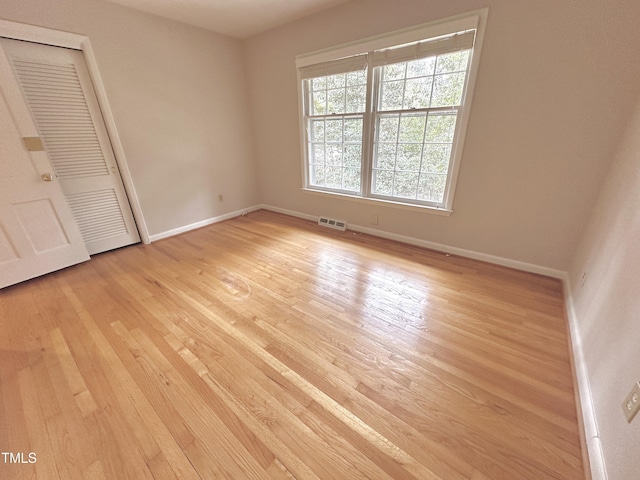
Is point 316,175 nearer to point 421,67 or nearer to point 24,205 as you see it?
point 421,67

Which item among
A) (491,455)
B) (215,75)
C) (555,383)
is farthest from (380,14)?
(491,455)

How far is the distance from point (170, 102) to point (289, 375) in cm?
340

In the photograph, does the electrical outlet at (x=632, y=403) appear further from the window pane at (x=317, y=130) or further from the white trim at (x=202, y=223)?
the white trim at (x=202, y=223)

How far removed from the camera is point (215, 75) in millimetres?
3371

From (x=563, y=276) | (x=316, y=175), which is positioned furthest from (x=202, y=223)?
(x=563, y=276)

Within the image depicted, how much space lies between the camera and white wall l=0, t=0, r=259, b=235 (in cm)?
242

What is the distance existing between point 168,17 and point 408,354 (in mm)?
4152

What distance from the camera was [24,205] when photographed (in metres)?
2.21

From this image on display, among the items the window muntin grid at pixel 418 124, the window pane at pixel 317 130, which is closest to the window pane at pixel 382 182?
the window muntin grid at pixel 418 124

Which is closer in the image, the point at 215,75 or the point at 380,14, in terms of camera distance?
the point at 380,14

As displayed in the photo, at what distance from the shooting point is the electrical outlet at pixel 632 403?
83 centimetres

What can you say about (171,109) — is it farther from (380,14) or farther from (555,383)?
(555,383)

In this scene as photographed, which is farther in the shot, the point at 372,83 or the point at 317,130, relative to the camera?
the point at 317,130

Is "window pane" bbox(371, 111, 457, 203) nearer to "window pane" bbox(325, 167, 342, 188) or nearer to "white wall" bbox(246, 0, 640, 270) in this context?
"white wall" bbox(246, 0, 640, 270)
